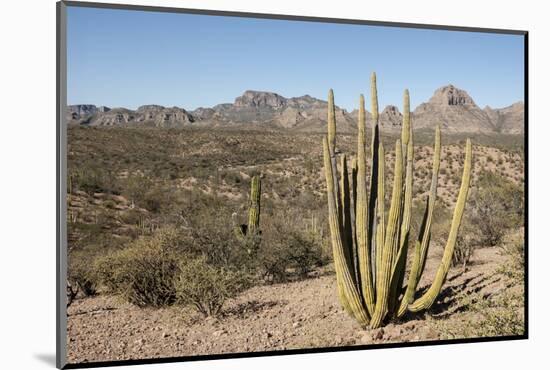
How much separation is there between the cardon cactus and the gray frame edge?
2.46 m

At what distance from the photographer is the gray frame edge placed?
637 cm

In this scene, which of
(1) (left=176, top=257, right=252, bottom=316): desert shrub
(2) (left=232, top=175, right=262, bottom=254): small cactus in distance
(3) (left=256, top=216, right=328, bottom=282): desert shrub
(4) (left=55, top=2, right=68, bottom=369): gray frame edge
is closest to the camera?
(4) (left=55, top=2, right=68, bottom=369): gray frame edge

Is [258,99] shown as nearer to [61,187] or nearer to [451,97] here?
[451,97]

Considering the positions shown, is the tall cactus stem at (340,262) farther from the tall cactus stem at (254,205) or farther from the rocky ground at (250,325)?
the tall cactus stem at (254,205)

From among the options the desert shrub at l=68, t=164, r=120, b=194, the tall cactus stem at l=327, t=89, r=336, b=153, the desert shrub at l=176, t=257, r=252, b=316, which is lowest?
the desert shrub at l=176, t=257, r=252, b=316

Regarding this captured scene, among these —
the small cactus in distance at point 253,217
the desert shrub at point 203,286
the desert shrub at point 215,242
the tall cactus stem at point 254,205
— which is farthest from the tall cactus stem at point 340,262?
the tall cactus stem at point 254,205

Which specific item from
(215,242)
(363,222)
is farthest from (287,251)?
(363,222)

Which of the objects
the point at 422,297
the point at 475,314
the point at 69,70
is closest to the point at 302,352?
the point at 422,297

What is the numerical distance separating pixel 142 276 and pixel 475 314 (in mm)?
3626

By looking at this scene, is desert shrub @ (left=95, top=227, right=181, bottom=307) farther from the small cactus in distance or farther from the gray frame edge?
the small cactus in distance

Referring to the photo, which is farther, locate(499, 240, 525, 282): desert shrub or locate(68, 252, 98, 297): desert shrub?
locate(499, 240, 525, 282): desert shrub

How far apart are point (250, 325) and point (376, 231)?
1.60m

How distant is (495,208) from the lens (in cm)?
893

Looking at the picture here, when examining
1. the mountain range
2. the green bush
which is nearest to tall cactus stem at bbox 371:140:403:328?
the mountain range
